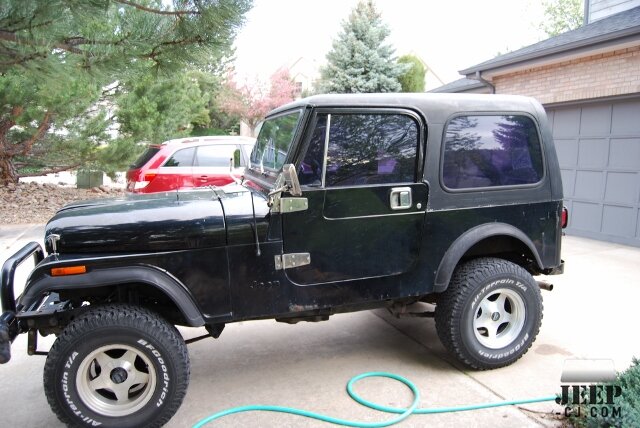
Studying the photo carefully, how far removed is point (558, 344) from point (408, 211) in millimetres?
1902

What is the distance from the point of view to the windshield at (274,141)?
329 centimetres

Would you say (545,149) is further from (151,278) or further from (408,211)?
(151,278)

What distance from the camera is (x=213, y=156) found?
8391 millimetres

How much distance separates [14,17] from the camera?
4172 mm

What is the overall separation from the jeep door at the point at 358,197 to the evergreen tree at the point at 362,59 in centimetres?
1678

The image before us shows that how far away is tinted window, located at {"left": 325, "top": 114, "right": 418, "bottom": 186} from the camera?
318 cm

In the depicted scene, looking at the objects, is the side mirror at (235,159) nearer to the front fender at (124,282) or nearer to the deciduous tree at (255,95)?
the front fender at (124,282)

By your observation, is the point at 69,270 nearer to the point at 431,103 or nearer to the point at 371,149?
the point at 371,149

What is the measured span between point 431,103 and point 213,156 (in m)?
5.64

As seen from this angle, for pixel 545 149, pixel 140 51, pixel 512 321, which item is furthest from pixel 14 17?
pixel 512 321

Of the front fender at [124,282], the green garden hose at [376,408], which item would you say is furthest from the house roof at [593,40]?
the front fender at [124,282]

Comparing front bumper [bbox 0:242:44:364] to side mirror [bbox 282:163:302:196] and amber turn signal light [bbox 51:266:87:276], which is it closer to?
amber turn signal light [bbox 51:266:87:276]

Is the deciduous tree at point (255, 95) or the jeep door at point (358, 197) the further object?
the deciduous tree at point (255, 95)

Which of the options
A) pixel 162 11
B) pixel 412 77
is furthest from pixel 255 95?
pixel 162 11
